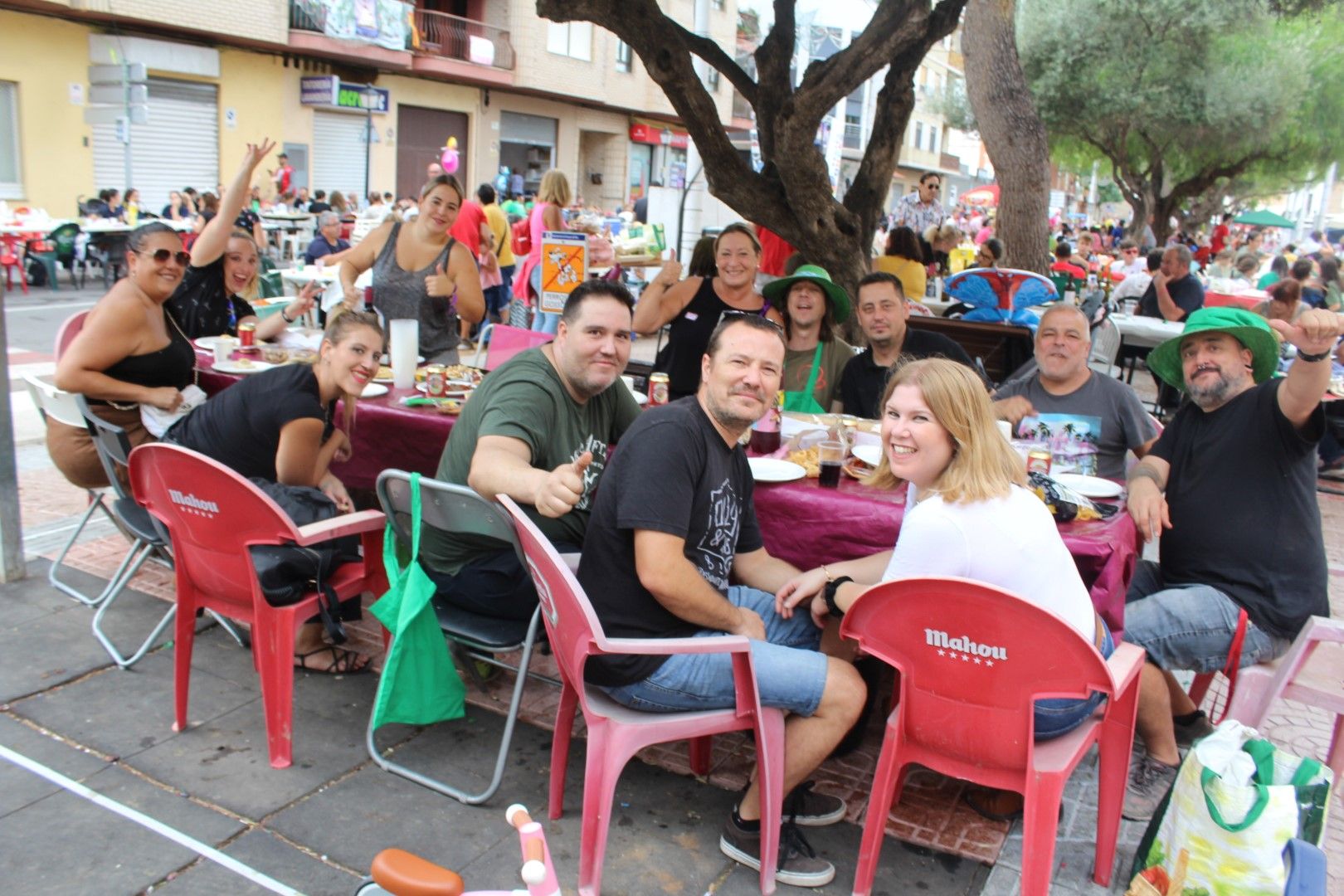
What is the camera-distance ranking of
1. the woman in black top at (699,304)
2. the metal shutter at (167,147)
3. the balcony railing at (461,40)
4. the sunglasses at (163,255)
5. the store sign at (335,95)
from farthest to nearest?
1. the balcony railing at (461,40)
2. the store sign at (335,95)
3. the metal shutter at (167,147)
4. the woman in black top at (699,304)
5. the sunglasses at (163,255)

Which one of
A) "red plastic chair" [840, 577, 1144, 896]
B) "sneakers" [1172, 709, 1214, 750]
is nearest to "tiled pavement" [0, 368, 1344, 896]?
"sneakers" [1172, 709, 1214, 750]

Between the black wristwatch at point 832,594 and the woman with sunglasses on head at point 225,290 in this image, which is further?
the woman with sunglasses on head at point 225,290

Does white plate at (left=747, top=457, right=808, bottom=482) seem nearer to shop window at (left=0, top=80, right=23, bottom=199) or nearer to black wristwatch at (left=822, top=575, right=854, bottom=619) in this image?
black wristwatch at (left=822, top=575, right=854, bottom=619)

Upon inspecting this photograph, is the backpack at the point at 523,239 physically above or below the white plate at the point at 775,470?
above

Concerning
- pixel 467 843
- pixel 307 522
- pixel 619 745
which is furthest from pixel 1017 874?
pixel 307 522

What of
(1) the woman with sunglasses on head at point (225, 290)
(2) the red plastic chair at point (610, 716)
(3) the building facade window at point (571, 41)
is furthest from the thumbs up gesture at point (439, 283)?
A: (3) the building facade window at point (571, 41)

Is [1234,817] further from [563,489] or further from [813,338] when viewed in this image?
[813,338]

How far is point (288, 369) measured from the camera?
11.1ft

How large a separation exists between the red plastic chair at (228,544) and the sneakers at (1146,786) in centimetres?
240

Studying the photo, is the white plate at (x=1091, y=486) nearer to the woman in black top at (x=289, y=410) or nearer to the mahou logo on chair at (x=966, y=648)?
the mahou logo on chair at (x=966, y=648)

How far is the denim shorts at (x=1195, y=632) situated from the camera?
2.98 meters

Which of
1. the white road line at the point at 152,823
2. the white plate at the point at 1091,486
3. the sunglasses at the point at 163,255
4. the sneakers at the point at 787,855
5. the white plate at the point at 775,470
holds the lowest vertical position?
the white road line at the point at 152,823

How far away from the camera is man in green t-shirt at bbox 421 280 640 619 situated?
2971mm

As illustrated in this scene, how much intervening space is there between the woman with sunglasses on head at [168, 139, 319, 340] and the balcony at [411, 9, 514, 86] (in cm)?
2291
